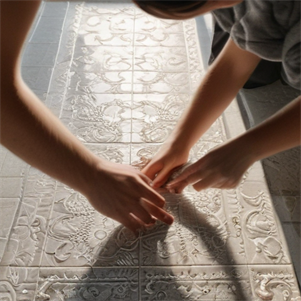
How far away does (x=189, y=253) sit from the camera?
0.83 m

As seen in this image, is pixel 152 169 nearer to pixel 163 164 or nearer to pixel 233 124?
pixel 163 164

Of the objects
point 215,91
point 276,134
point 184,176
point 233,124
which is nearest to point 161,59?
point 233,124

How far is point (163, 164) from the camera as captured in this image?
896mm

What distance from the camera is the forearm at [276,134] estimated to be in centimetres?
68

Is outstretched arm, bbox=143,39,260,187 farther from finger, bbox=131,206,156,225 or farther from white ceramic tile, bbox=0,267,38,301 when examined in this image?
white ceramic tile, bbox=0,267,38,301

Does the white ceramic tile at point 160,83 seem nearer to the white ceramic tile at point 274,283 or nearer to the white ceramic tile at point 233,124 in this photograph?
the white ceramic tile at point 233,124

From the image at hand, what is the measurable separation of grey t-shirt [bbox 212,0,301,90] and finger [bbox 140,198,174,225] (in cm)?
36

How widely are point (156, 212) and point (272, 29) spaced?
423mm

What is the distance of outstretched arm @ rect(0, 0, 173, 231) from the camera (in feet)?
1.79

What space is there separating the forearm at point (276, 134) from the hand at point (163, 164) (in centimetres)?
20

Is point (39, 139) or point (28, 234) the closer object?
point (39, 139)

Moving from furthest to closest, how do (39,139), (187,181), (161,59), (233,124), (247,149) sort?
(161,59) → (233,124) → (187,181) → (247,149) → (39,139)

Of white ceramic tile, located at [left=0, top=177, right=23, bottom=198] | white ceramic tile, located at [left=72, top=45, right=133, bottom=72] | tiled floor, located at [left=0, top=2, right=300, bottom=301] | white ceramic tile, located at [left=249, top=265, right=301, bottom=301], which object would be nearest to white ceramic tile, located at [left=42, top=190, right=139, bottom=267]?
tiled floor, located at [left=0, top=2, right=300, bottom=301]

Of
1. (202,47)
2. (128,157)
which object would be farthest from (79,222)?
(202,47)
